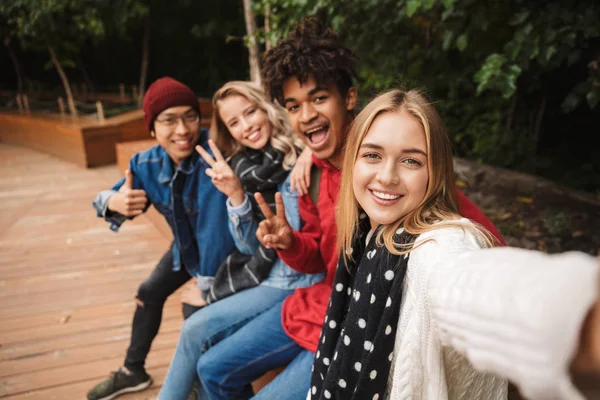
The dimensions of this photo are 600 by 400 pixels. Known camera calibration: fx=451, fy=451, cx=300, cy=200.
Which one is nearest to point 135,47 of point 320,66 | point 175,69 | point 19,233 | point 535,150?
point 175,69

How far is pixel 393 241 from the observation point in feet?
3.65

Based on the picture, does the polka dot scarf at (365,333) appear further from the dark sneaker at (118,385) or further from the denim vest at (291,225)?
the dark sneaker at (118,385)

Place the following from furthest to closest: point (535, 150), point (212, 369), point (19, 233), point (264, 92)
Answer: point (535, 150), point (19, 233), point (264, 92), point (212, 369)

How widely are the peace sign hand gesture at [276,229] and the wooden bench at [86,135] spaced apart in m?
6.14

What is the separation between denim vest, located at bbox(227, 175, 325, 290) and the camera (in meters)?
1.81

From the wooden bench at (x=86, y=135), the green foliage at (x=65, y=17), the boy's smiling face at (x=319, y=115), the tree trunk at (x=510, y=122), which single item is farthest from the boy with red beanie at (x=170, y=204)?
the green foliage at (x=65, y=17)

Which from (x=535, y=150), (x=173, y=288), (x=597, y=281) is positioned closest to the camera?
(x=597, y=281)

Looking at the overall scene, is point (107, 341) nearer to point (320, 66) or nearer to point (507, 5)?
point (320, 66)

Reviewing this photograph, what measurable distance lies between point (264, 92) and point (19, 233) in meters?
3.73

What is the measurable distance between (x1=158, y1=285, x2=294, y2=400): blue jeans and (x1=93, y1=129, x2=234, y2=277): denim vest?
1.09 ft

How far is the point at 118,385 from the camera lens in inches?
82.4

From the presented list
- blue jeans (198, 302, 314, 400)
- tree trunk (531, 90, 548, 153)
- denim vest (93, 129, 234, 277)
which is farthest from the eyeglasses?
tree trunk (531, 90, 548, 153)

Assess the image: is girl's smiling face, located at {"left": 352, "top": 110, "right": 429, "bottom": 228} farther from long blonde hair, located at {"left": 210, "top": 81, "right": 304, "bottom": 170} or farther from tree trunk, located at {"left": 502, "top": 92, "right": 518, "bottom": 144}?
tree trunk, located at {"left": 502, "top": 92, "right": 518, "bottom": 144}

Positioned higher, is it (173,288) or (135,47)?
(135,47)
